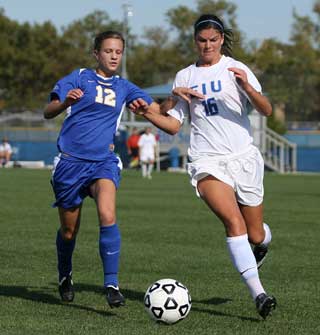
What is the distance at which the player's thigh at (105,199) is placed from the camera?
764 cm

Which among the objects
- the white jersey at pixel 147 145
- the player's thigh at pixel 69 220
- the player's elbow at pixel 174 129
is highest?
the player's elbow at pixel 174 129

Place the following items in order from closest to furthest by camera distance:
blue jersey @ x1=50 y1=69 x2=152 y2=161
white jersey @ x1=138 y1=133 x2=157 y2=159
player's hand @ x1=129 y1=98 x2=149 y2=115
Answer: blue jersey @ x1=50 y1=69 x2=152 y2=161 → player's hand @ x1=129 y1=98 x2=149 y2=115 → white jersey @ x1=138 y1=133 x2=157 y2=159

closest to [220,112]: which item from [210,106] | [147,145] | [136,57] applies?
[210,106]

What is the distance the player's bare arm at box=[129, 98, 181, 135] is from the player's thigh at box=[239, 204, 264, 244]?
826 millimetres

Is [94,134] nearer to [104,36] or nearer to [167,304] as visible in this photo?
[104,36]

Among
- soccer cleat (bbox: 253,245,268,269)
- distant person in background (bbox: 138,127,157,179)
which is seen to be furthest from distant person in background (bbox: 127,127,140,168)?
soccer cleat (bbox: 253,245,268,269)

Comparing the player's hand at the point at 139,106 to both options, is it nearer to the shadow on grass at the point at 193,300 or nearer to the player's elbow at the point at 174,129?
the player's elbow at the point at 174,129

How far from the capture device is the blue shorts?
7.87m

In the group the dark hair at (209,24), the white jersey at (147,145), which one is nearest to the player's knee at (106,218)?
the dark hair at (209,24)

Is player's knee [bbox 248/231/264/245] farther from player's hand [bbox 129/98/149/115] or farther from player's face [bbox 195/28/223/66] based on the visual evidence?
player's face [bbox 195/28/223/66]

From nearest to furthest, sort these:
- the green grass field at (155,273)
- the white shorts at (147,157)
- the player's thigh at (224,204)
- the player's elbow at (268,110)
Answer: the green grass field at (155,273) < the player's thigh at (224,204) < the player's elbow at (268,110) < the white shorts at (147,157)

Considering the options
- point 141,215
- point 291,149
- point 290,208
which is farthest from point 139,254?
point 291,149

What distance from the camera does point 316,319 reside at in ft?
24.0

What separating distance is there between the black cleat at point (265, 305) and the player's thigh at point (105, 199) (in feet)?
4.41
